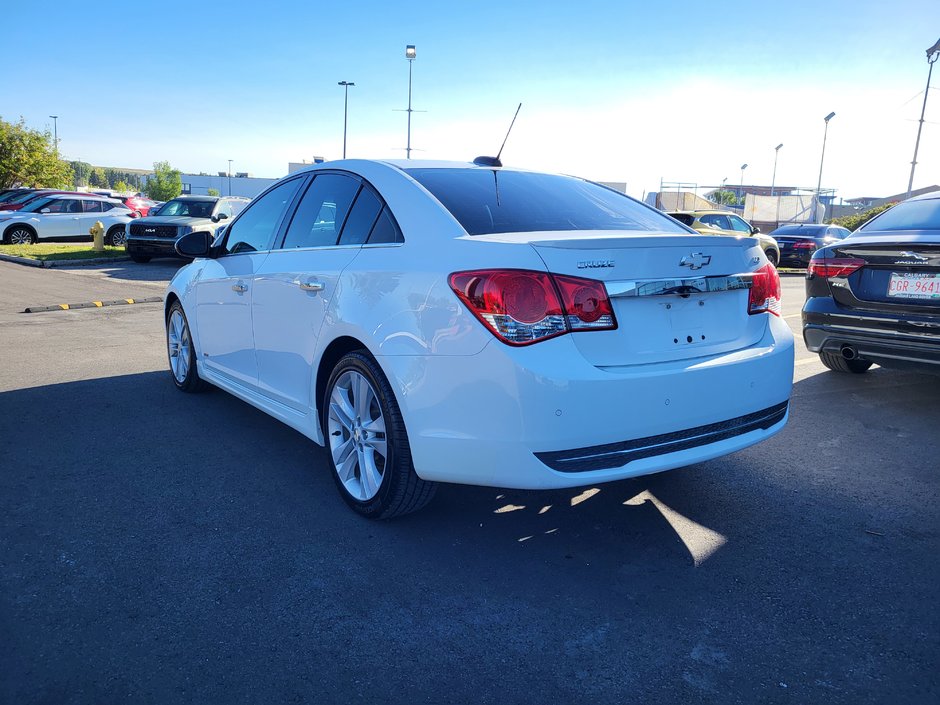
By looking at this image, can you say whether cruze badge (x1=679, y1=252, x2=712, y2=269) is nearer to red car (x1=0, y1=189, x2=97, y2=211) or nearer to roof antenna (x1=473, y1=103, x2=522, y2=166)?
roof antenna (x1=473, y1=103, x2=522, y2=166)

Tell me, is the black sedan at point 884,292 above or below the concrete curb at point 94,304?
above

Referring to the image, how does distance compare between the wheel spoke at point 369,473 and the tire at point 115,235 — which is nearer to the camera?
the wheel spoke at point 369,473

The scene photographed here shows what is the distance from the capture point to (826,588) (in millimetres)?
2855

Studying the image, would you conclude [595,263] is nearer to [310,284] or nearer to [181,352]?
[310,284]

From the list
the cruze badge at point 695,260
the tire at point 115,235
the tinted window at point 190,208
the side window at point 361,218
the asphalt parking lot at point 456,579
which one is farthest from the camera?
the tire at point 115,235

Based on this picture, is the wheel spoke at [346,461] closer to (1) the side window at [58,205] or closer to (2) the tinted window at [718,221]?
(2) the tinted window at [718,221]

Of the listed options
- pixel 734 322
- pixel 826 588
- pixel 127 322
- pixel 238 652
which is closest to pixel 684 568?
pixel 826 588

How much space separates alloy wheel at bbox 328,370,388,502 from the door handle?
47cm

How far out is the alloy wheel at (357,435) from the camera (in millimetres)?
3338

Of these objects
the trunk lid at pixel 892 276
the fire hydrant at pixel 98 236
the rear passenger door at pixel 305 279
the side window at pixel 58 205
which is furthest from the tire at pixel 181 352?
the side window at pixel 58 205

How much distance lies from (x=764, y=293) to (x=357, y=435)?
6.61ft

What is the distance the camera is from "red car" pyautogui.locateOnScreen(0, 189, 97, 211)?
2298 centimetres

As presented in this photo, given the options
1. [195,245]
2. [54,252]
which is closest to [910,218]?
[195,245]

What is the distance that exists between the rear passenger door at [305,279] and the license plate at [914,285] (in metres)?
3.83
